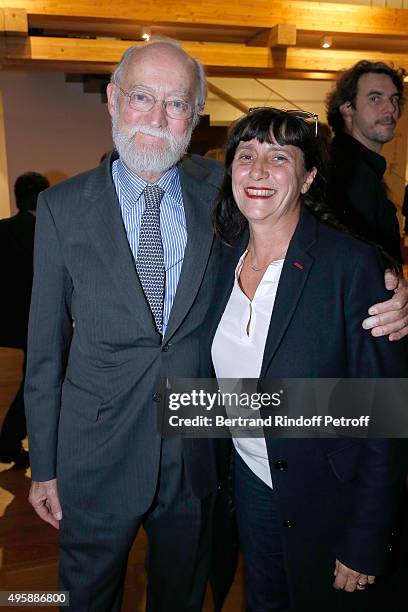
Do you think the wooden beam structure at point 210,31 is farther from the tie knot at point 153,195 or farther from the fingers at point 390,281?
the fingers at point 390,281

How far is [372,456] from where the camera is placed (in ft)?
4.47

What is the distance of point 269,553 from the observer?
5.21ft

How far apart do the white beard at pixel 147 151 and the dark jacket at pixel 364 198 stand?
1103 mm

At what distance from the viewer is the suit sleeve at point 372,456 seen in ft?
4.33

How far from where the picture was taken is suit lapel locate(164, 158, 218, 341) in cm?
149

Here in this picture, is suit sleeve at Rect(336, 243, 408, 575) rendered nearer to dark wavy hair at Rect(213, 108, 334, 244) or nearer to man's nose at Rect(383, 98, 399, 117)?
dark wavy hair at Rect(213, 108, 334, 244)

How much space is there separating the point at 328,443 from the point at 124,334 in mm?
608

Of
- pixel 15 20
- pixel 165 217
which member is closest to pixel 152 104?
pixel 165 217

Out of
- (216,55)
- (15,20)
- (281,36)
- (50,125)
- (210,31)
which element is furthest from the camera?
(50,125)

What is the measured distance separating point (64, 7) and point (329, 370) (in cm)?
461

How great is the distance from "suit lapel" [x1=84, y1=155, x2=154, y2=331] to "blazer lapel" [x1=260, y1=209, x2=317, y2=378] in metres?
0.32

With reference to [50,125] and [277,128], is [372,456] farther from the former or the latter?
[50,125]

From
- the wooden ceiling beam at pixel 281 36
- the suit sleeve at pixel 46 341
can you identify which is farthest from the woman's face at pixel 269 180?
the wooden ceiling beam at pixel 281 36

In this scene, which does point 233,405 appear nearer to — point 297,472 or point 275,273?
point 297,472
